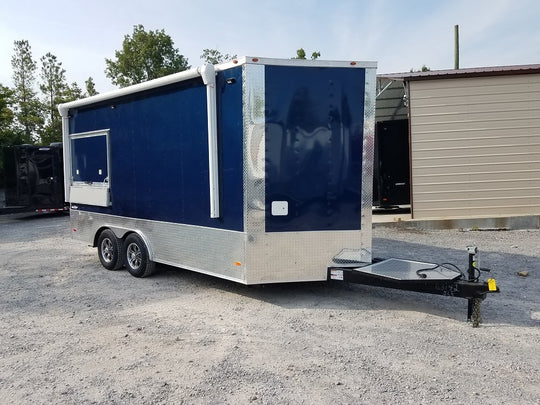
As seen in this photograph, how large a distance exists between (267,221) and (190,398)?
2328 millimetres

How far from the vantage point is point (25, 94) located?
2808cm

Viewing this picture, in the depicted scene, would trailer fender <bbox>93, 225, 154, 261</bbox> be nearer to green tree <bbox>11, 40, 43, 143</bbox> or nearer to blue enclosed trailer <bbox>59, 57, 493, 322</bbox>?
blue enclosed trailer <bbox>59, 57, 493, 322</bbox>

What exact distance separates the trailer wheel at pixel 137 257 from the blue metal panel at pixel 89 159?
4.09 feet

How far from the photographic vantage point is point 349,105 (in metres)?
5.18

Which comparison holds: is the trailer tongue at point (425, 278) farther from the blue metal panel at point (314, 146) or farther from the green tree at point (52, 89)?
the green tree at point (52, 89)

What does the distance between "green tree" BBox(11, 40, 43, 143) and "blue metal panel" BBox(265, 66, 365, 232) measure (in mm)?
25321

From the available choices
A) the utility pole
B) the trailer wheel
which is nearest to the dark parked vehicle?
the trailer wheel

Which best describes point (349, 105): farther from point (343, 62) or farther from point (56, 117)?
point (56, 117)

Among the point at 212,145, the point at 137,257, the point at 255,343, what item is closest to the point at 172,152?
the point at 212,145

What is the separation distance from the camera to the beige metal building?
10.8m

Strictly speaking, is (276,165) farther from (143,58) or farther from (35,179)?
(143,58)

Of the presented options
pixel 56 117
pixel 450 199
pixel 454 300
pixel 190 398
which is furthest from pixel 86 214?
pixel 56 117

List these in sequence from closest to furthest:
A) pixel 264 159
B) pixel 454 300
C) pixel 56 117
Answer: pixel 264 159, pixel 454 300, pixel 56 117

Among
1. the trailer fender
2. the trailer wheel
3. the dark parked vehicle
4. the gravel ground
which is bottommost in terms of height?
the gravel ground
